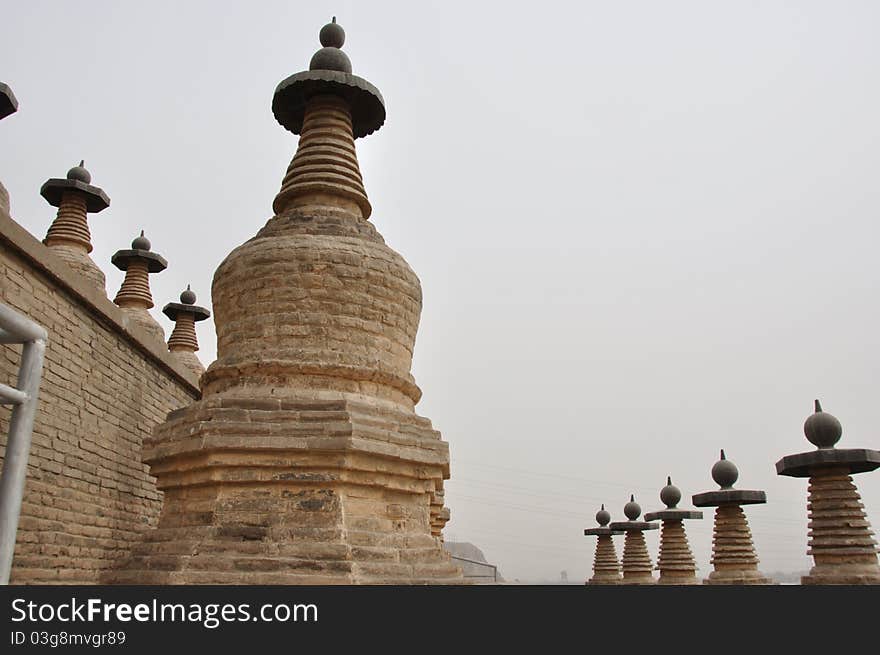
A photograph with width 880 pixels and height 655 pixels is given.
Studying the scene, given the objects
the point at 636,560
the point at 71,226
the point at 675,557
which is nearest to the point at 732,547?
the point at 675,557

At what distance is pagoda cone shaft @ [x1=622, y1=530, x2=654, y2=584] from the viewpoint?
24.3 meters

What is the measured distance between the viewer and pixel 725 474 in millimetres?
16938

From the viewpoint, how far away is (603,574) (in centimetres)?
2667

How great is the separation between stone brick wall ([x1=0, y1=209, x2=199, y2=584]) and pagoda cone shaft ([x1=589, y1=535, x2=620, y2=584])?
64.1ft

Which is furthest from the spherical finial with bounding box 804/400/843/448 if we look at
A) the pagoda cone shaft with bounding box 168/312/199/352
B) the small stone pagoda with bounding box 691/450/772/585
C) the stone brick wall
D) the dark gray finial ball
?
the pagoda cone shaft with bounding box 168/312/199/352

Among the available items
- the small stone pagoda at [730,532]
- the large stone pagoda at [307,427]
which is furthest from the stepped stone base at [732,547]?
the large stone pagoda at [307,427]

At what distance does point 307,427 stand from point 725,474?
494 inches

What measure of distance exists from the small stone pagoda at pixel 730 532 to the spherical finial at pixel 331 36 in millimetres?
12760

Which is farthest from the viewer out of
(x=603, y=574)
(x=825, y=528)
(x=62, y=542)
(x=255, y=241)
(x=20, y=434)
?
(x=603, y=574)

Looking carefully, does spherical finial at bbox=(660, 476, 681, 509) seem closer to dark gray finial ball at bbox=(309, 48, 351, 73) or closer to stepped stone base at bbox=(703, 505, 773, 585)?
stepped stone base at bbox=(703, 505, 773, 585)

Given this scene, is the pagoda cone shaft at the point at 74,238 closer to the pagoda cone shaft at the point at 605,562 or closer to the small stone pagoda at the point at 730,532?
the small stone pagoda at the point at 730,532

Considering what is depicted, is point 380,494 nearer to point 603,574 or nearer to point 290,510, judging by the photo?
point 290,510
